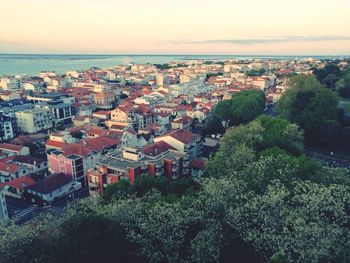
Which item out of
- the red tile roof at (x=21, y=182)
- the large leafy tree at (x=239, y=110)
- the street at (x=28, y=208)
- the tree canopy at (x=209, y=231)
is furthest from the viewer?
the large leafy tree at (x=239, y=110)

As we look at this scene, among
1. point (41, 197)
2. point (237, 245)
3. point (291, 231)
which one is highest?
point (291, 231)

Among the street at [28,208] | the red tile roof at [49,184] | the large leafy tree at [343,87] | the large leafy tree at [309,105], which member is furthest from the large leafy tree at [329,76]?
the red tile roof at [49,184]

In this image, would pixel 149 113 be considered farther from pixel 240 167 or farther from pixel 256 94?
pixel 240 167

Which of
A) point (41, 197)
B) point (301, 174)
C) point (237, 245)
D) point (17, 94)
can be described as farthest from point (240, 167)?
point (17, 94)

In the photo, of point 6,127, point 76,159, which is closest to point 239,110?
point 76,159

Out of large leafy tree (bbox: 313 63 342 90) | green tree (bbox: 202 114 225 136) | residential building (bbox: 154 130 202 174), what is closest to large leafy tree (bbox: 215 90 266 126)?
green tree (bbox: 202 114 225 136)

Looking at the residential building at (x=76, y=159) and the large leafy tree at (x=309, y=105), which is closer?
the residential building at (x=76, y=159)

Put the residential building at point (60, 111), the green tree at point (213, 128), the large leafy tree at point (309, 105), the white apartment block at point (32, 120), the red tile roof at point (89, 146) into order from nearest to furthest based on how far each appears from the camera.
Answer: the red tile roof at point (89, 146) < the large leafy tree at point (309, 105) < the green tree at point (213, 128) < the white apartment block at point (32, 120) < the residential building at point (60, 111)

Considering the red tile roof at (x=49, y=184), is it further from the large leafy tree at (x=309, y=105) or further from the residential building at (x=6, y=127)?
the large leafy tree at (x=309, y=105)
